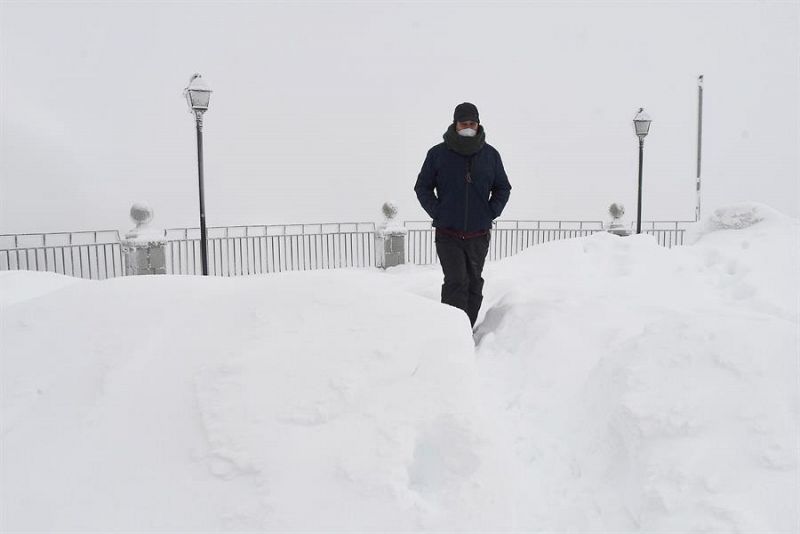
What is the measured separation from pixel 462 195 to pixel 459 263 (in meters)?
0.60

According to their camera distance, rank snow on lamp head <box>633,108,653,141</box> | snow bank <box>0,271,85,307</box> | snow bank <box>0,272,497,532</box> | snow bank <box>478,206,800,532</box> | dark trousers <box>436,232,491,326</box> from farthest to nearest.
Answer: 1. snow on lamp head <box>633,108,653,141</box>
2. snow bank <box>0,271,85,307</box>
3. dark trousers <box>436,232,491,326</box>
4. snow bank <box>478,206,800,532</box>
5. snow bank <box>0,272,497,532</box>

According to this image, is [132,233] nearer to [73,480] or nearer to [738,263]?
[73,480]

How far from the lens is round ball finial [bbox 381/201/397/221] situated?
13070 millimetres

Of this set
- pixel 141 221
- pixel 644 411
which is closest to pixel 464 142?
pixel 644 411

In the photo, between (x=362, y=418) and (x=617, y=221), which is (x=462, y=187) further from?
(x=617, y=221)

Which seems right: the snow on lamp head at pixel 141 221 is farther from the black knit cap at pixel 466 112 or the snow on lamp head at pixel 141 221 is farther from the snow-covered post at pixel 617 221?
the snow-covered post at pixel 617 221

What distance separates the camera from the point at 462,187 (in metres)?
4.74

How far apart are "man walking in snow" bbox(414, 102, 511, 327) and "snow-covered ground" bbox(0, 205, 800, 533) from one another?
1145mm

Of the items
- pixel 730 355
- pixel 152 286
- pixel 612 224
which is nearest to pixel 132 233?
pixel 152 286

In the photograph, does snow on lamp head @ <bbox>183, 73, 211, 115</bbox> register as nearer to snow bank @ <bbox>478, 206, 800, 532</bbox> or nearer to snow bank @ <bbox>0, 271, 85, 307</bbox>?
snow bank @ <bbox>0, 271, 85, 307</bbox>

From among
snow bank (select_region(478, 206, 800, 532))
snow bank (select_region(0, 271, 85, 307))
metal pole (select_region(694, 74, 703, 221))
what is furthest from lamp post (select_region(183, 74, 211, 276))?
metal pole (select_region(694, 74, 703, 221))

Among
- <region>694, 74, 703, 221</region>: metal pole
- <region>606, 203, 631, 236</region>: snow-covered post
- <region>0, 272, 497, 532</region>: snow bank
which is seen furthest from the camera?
<region>694, 74, 703, 221</region>: metal pole

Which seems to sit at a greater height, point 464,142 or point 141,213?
point 464,142

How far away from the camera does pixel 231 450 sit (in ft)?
7.80
